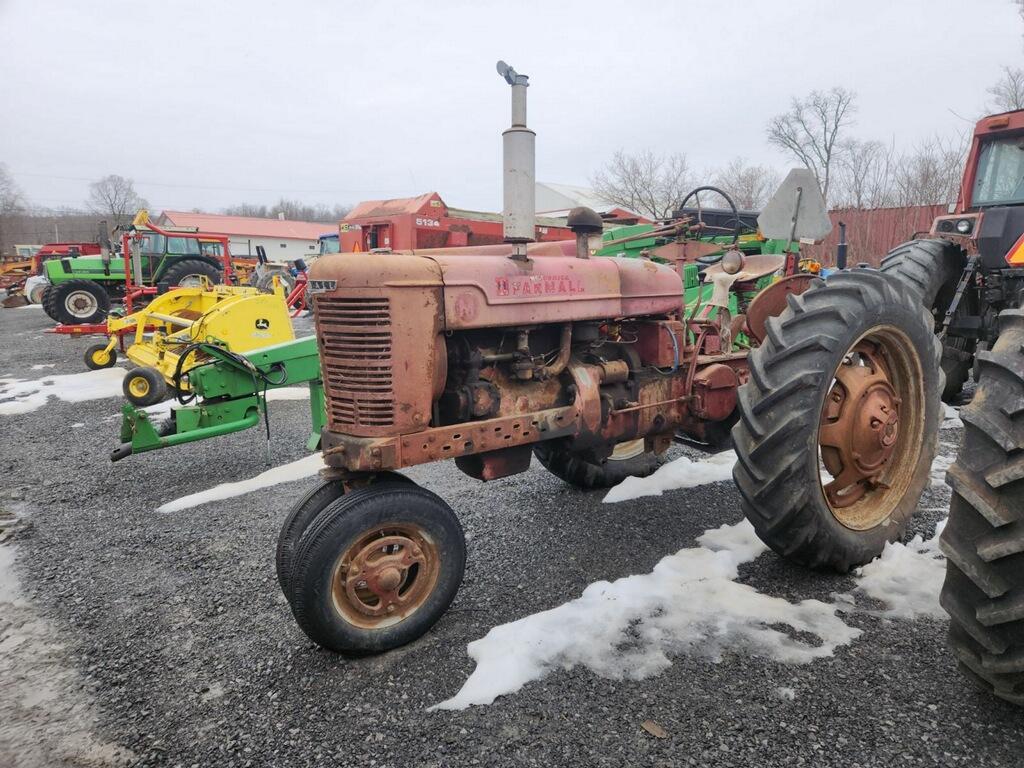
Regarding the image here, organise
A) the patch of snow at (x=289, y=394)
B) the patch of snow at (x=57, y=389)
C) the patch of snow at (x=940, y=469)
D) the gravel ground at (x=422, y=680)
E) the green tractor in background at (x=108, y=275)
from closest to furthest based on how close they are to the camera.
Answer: the gravel ground at (x=422, y=680) → the patch of snow at (x=940, y=469) → the patch of snow at (x=57, y=389) → the patch of snow at (x=289, y=394) → the green tractor in background at (x=108, y=275)

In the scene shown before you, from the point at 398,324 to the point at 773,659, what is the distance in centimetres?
180

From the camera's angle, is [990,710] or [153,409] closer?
[990,710]

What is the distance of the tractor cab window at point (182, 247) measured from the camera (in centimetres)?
1683

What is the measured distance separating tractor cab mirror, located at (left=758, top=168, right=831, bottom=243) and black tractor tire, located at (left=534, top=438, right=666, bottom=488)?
182cm

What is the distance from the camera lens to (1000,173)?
18.7 ft

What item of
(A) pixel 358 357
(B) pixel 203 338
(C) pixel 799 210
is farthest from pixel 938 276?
(B) pixel 203 338

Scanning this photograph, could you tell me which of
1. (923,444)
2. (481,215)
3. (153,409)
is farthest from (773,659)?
(481,215)

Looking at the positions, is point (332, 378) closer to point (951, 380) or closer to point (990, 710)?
point (990, 710)

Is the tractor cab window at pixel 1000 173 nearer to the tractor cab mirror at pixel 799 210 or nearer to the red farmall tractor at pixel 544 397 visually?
the tractor cab mirror at pixel 799 210

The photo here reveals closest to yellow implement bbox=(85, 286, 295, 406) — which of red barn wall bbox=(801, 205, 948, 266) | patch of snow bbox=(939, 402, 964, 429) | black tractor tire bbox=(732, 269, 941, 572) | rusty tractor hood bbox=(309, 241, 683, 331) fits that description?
rusty tractor hood bbox=(309, 241, 683, 331)

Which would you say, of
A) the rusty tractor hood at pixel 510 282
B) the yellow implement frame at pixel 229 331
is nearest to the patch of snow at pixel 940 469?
the rusty tractor hood at pixel 510 282

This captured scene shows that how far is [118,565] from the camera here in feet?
10.7

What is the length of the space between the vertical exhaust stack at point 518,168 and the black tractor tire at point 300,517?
1.11 m

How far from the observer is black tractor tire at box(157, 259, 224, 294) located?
15875 mm
